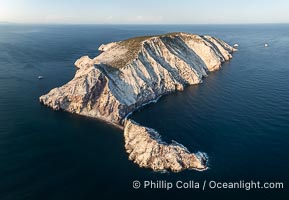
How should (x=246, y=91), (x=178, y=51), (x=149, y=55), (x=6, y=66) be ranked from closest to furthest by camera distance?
(x=246, y=91), (x=149, y=55), (x=178, y=51), (x=6, y=66)

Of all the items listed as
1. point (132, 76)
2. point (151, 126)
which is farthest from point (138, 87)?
point (151, 126)

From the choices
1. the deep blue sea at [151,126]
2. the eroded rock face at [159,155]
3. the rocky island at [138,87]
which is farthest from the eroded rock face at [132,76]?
the eroded rock face at [159,155]

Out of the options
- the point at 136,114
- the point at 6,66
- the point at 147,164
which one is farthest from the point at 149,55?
the point at 6,66

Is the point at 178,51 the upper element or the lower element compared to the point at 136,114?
upper

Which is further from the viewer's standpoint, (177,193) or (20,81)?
(20,81)

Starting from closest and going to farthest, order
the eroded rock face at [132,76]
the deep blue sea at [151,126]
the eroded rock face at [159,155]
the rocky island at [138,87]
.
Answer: the deep blue sea at [151,126]
the eroded rock face at [159,155]
the rocky island at [138,87]
the eroded rock face at [132,76]

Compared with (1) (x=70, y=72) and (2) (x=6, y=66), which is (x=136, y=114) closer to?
(1) (x=70, y=72)

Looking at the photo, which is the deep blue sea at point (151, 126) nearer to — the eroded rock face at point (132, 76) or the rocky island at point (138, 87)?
the rocky island at point (138, 87)

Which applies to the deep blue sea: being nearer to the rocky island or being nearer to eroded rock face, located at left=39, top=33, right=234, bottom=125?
the rocky island
